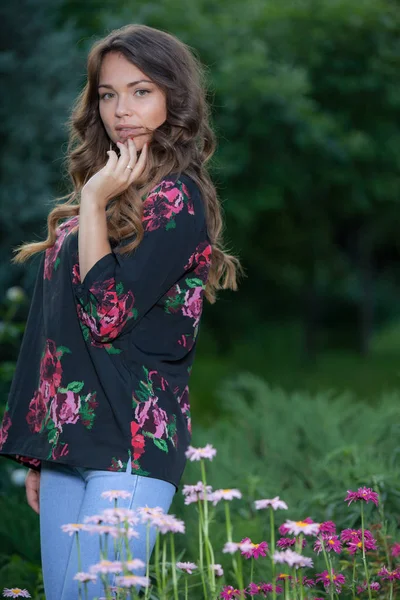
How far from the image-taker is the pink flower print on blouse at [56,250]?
2.35 meters

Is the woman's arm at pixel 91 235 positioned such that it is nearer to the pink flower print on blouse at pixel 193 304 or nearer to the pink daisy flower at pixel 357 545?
the pink flower print on blouse at pixel 193 304

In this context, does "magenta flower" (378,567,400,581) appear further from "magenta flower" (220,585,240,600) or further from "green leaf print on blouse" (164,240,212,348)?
"green leaf print on blouse" (164,240,212,348)

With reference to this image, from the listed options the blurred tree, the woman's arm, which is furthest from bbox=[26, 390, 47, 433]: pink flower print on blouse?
the blurred tree

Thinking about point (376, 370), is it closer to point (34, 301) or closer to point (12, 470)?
point (12, 470)

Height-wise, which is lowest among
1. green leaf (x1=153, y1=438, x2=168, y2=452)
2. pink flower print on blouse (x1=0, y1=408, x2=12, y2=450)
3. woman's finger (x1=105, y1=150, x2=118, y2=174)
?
green leaf (x1=153, y1=438, x2=168, y2=452)

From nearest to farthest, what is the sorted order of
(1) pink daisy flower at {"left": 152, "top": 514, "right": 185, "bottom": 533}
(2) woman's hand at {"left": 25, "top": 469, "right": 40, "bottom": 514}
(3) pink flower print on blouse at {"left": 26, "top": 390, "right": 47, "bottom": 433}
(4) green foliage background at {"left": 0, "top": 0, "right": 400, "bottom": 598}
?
1. (1) pink daisy flower at {"left": 152, "top": 514, "right": 185, "bottom": 533}
2. (3) pink flower print on blouse at {"left": 26, "top": 390, "right": 47, "bottom": 433}
3. (2) woman's hand at {"left": 25, "top": 469, "right": 40, "bottom": 514}
4. (4) green foliage background at {"left": 0, "top": 0, "right": 400, "bottom": 598}

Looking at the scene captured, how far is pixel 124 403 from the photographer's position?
215 centimetres

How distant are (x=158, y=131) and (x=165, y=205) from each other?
32 cm

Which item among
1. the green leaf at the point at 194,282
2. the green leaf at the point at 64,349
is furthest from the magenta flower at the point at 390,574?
the green leaf at the point at 64,349

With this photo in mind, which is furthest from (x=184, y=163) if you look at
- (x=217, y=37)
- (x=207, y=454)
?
(x=217, y=37)

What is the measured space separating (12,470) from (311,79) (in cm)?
514

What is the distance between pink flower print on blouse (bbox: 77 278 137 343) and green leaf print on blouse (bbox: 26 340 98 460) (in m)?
0.15

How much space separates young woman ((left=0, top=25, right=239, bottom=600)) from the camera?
2123 mm

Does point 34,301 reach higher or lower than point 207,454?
higher
